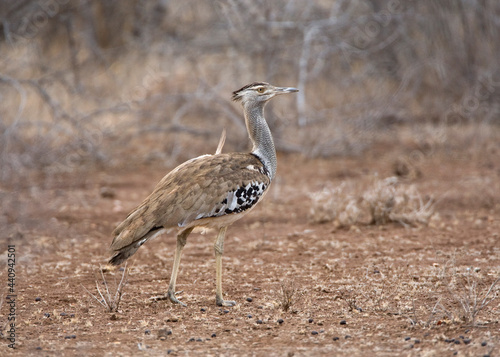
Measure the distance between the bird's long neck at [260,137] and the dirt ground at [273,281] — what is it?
85 centimetres

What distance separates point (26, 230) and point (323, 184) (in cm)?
352

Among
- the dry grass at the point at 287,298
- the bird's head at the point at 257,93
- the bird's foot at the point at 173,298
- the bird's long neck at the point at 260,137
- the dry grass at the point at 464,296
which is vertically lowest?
the dry grass at the point at 464,296

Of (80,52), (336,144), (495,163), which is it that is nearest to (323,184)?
(336,144)

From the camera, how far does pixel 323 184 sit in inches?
320

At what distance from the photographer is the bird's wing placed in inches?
167

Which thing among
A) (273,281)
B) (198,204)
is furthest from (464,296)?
(198,204)

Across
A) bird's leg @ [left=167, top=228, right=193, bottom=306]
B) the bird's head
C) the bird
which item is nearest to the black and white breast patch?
the bird

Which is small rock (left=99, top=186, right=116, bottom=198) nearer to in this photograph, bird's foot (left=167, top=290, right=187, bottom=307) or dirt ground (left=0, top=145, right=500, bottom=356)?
dirt ground (left=0, top=145, right=500, bottom=356)

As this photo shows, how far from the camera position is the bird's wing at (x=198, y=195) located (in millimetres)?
4230

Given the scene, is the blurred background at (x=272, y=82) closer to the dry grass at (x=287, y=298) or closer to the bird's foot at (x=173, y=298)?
the dry grass at (x=287, y=298)

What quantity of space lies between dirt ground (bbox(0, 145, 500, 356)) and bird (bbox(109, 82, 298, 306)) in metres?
0.38

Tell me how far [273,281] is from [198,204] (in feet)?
3.15

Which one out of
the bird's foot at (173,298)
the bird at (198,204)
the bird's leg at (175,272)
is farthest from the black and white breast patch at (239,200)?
the bird's foot at (173,298)

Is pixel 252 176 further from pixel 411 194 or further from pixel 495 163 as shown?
pixel 495 163
